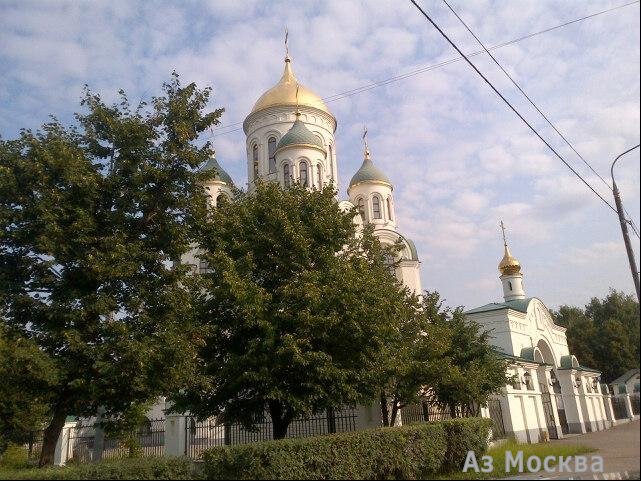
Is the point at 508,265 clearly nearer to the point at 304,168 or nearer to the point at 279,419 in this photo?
the point at 304,168

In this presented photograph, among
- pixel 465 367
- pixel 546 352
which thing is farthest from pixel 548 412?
pixel 465 367

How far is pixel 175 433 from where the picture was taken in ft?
74.0

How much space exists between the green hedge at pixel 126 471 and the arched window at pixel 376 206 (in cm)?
2455

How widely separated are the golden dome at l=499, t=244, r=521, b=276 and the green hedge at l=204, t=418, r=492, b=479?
92.3ft

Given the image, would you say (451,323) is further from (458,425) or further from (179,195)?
(179,195)

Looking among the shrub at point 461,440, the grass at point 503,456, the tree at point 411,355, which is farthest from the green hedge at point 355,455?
the tree at point 411,355

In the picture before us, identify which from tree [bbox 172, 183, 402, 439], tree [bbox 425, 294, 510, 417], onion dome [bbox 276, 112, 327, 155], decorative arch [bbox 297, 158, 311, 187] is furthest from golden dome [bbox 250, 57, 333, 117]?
tree [bbox 172, 183, 402, 439]

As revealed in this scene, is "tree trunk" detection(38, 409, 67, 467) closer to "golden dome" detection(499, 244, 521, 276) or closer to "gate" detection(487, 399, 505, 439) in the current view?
"gate" detection(487, 399, 505, 439)

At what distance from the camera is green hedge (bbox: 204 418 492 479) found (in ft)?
31.6

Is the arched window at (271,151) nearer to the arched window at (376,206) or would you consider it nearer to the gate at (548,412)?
the arched window at (376,206)

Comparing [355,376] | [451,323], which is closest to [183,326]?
[355,376]

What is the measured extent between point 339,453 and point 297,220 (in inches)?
267

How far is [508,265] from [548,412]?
41.4 feet

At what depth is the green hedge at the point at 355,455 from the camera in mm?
9625
